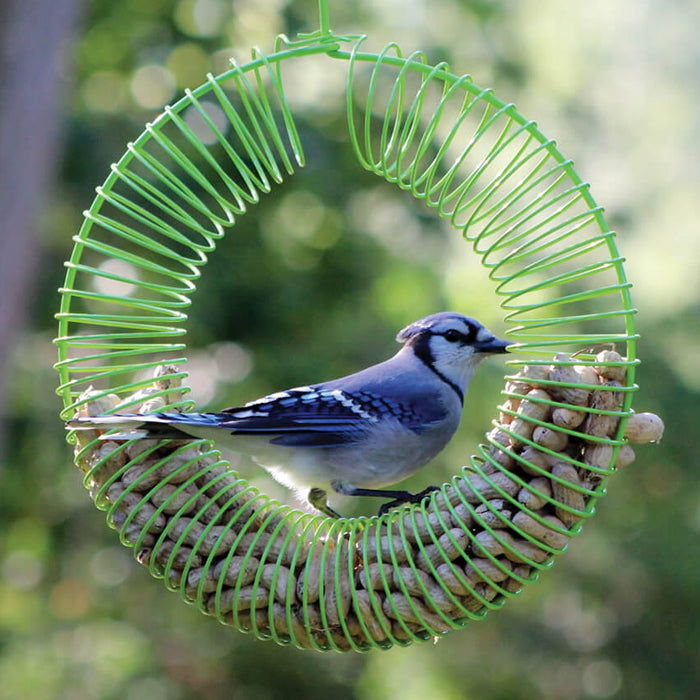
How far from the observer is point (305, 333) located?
4.75 m

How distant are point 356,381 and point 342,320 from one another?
8.67 ft

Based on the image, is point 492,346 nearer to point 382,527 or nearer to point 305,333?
point 382,527

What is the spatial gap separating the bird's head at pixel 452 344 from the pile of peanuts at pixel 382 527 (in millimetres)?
213

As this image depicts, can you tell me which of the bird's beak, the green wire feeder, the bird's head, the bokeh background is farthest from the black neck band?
the bokeh background

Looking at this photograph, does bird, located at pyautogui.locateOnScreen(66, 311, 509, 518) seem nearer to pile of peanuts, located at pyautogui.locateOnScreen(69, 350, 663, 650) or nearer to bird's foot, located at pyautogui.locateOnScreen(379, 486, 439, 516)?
bird's foot, located at pyautogui.locateOnScreen(379, 486, 439, 516)

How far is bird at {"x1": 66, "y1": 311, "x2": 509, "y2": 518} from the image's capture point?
73.3 inches

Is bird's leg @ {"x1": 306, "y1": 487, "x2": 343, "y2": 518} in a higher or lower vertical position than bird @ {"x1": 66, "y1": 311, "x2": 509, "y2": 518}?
lower

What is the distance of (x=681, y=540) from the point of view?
4.07m

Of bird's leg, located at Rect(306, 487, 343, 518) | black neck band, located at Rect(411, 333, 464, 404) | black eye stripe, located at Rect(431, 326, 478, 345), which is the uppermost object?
black eye stripe, located at Rect(431, 326, 478, 345)

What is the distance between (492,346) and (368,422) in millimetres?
293

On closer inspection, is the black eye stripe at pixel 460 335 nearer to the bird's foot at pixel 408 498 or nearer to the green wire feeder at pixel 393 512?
the green wire feeder at pixel 393 512

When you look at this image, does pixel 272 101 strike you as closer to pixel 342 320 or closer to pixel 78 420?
pixel 342 320

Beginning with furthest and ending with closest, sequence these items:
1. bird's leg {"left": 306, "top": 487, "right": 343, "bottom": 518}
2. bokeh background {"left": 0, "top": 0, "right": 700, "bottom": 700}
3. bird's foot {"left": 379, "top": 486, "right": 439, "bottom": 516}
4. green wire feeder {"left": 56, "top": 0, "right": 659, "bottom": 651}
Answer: bokeh background {"left": 0, "top": 0, "right": 700, "bottom": 700} → bird's leg {"left": 306, "top": 487, "right": 343, "bottom": 518} → bird's foot {"left": 379, "top": 486, "right": 439, "bottom": 516} → green wire feeder {"left": 56, "top": 0, "right": 659, "bottom": 651}

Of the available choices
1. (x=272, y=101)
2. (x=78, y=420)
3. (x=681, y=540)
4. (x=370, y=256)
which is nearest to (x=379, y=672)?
(x=681, y=540)
